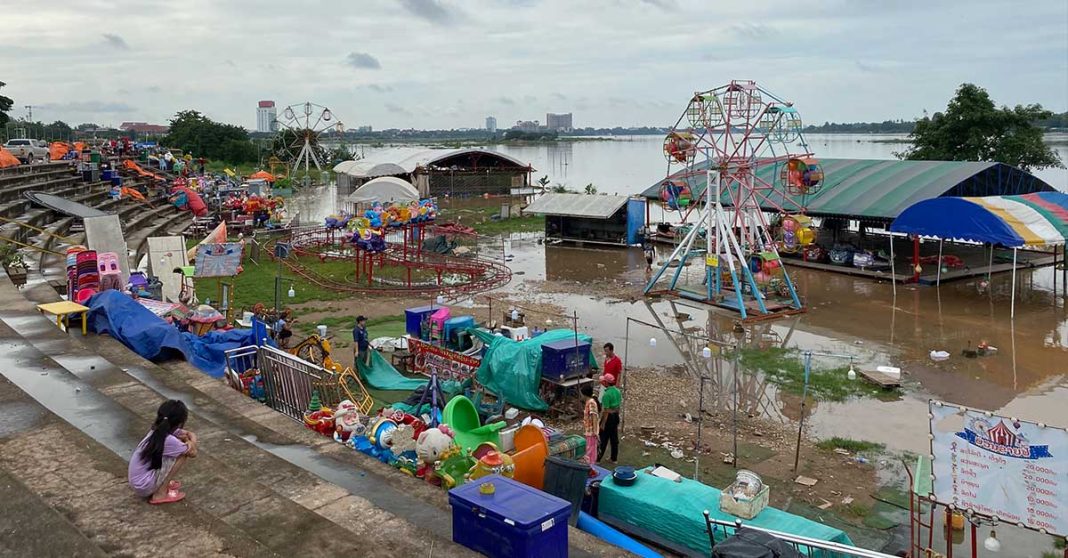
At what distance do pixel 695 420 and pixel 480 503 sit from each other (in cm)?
705

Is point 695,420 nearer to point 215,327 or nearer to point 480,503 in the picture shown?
point 480,503

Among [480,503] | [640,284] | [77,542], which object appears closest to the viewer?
[77,542]

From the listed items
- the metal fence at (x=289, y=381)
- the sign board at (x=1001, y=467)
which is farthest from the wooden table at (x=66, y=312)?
the sign board at (x=1001, y=467)

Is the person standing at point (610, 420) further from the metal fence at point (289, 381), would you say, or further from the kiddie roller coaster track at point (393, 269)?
the kiddie roller coaster track at point (393, 269)

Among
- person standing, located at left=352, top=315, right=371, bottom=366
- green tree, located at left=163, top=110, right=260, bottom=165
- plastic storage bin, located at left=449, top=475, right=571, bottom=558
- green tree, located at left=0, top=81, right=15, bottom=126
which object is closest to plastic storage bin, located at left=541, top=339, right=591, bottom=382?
person standing, located at left=352, top=315, right=371, bottom=366

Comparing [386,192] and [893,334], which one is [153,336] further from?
[386,192]

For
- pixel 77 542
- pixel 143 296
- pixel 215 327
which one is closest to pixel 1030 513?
pixel 77 542

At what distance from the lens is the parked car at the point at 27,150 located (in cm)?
4306

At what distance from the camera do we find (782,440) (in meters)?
11.9

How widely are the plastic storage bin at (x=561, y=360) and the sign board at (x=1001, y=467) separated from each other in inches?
252

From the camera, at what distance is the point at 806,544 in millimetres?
6613

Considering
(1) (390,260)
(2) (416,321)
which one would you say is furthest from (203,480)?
(1) (390,260)

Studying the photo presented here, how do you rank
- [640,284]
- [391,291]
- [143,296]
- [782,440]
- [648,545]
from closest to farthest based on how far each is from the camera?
[648,545]
[782,440]
[143,296]
[391,291]
[640,284]

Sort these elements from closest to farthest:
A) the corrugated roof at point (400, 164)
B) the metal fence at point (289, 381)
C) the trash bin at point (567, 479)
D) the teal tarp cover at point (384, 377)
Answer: the trash bin at point (567, 479) < the metal fence at point (289, 381) < the teal tarp cover at point (384, 377) < the corrugated roof at point (400, 164)
